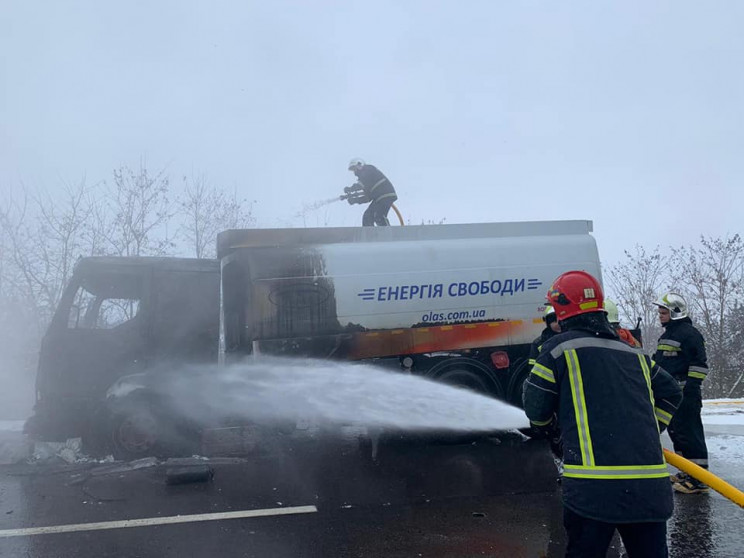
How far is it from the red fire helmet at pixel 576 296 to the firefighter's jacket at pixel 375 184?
6.57 meters

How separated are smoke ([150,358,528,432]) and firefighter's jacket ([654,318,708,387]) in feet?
6.58

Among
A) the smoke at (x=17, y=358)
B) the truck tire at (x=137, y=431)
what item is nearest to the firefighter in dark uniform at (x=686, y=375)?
the truck tire at (x=137, y=431)

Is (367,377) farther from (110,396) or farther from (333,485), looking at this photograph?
(110,396)

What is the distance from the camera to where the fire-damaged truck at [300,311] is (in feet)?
23.0

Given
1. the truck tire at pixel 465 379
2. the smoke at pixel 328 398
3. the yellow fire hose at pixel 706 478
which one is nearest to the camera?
the yellow fire hose at pixel 706 478

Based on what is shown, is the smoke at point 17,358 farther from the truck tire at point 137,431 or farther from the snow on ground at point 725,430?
the snow on ground at point 725,430

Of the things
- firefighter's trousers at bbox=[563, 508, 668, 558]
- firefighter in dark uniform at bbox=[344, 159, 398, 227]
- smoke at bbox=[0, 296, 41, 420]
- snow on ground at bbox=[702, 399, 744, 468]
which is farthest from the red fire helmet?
smoke at bbox=[0, 296, 41, 420]

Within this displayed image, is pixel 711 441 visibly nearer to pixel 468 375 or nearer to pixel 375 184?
pixel 468 375

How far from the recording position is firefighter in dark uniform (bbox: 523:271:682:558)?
249 centimetres

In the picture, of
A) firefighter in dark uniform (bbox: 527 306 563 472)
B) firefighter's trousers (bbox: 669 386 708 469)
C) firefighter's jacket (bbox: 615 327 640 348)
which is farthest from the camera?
firefighter's trousers (bbox: 669 386 708 469)

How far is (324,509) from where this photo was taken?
17.0ft

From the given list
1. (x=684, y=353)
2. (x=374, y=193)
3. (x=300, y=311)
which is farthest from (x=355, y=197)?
(x=684, y=353)

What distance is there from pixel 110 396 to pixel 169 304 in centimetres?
132

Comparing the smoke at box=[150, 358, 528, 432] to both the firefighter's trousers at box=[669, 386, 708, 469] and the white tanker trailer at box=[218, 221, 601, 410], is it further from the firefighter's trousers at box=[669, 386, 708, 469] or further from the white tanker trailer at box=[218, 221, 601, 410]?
the firefighter's trousers at box=[669, 386, 708, 469]
